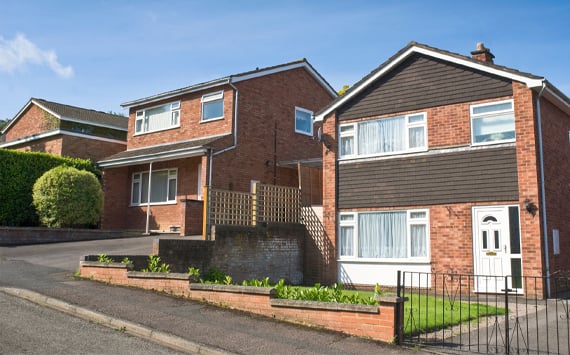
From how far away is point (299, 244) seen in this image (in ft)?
55.7

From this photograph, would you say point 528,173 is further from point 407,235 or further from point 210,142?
point 210,142

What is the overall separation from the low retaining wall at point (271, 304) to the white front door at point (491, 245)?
6.21 m

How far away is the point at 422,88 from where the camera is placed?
15422 millimetres

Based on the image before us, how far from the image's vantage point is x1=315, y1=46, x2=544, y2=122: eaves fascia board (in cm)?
1352

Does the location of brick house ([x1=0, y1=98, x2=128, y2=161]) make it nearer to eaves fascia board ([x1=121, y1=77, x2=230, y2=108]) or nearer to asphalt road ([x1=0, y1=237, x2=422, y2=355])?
eaves fascia board ([x1=121, y1=77, x2=230, y2=108])

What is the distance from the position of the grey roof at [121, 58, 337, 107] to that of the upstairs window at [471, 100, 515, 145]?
30.6 ft

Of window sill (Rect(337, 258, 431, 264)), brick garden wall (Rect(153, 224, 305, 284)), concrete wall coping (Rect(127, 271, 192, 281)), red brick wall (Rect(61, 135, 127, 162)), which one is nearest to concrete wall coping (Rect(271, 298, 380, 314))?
concrete wall coping (Rect(127, 271, 192, 281))

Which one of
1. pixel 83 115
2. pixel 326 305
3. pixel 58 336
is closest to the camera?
pixel 58 336

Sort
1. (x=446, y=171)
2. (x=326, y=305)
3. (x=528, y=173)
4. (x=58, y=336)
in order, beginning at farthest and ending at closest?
1. (x=446, y=171)
2. (x=528, y=173)
3. (x=326, y=305)
4. (x=58, y=336)

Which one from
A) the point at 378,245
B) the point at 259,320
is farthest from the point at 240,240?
the point at 259,320

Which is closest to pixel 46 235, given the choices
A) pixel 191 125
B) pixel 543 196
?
pixel 191 125

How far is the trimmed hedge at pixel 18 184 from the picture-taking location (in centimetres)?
2022

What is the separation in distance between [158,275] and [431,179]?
7933 millimetres

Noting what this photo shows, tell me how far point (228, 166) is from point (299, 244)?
4506 mm
